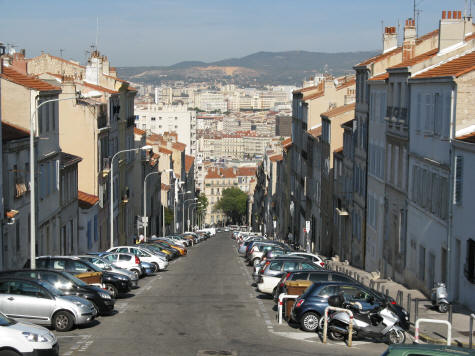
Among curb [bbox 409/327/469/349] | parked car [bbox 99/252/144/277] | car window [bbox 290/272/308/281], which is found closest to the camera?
curb [bbox 409/327/469/349]

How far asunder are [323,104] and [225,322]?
48.2m

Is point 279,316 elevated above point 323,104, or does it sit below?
below

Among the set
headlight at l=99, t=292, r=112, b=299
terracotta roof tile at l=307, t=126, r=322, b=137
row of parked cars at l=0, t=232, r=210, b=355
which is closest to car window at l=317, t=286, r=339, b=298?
row of parked cars at l=0, t=232, r=210, b=355

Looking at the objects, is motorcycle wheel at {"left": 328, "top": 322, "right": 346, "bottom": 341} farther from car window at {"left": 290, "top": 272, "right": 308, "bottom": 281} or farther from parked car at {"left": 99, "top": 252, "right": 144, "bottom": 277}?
parked car at {"left": 99, "top": 252, "right": 144, "bottom": 277}

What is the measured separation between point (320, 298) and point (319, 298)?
0.09 feet

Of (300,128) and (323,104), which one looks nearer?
(323,104)

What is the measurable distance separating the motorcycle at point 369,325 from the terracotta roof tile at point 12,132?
15813mm

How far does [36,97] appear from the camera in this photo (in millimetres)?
36281

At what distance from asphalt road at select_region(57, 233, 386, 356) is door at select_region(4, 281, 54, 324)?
2.71ft

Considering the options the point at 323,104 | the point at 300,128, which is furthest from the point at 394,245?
the point at 300,128

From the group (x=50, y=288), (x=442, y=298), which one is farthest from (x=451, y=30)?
(x=50, y=288)

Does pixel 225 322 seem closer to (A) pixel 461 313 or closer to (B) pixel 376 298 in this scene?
(B) pixel 376 298

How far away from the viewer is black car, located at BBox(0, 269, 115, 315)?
2336cm

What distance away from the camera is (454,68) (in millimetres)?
29625
